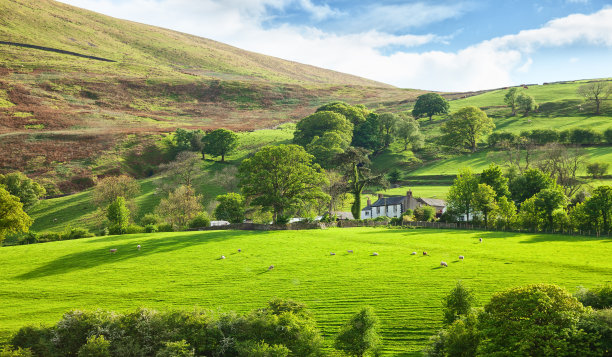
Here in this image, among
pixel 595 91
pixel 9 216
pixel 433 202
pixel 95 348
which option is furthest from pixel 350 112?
pixel 95 348

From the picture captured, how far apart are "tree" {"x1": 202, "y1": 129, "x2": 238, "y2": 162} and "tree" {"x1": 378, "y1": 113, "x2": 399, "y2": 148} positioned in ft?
169

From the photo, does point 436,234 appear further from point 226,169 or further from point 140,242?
point 226,169

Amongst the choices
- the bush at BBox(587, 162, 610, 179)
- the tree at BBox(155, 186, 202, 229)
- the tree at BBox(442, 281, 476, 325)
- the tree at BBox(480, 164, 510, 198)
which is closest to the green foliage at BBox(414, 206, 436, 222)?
the tree at BBox(480, 164, 510, 198)

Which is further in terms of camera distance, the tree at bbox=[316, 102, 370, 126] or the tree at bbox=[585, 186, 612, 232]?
the tree at bbox=[316, 102, 370, 126]

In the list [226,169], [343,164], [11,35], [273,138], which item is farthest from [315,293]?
[11,35]

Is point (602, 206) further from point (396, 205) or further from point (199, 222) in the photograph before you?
point (199, 222)

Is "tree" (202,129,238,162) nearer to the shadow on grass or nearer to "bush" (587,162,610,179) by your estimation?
the shadow on grass

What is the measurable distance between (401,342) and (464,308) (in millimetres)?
4629

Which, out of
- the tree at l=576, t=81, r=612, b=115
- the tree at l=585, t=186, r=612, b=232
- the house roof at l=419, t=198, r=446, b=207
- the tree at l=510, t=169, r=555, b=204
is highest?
the tree at l=576, t=81, r=612, b=115

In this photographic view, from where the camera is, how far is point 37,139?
110 m

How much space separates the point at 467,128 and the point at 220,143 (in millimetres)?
76582

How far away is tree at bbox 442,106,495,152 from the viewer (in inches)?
4938

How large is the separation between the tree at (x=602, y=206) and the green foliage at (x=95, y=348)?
58.9 meters

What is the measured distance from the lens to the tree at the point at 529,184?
2729 inches
